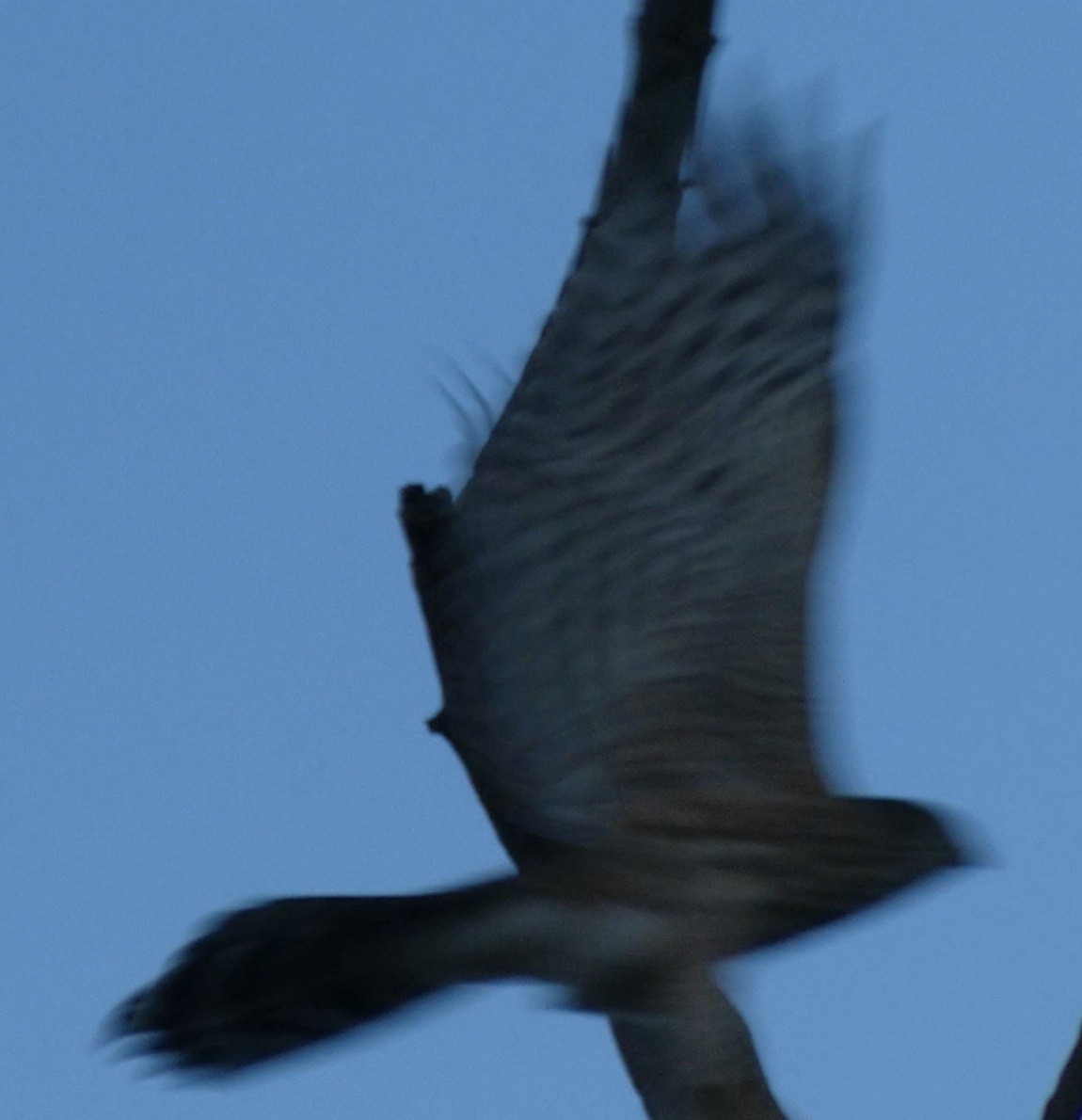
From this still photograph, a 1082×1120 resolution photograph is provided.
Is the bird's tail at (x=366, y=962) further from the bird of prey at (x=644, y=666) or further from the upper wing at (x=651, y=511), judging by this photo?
the upper wing at (x=651, y=511)

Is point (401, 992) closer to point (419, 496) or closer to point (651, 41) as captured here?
A: point (419, 496)

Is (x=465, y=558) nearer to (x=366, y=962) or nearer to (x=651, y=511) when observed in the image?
(x=651, y=511)

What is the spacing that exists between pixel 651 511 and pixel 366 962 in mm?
758

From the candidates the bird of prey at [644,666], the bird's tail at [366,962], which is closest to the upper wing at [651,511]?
the bird of prey at [644,666]

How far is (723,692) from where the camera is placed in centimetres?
204

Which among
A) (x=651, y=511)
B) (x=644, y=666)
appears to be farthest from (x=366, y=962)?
(x=651, y=511)

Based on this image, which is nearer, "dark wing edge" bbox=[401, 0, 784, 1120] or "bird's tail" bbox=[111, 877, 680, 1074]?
"bird's tail" bbox=[111, 877, 680, 1074]

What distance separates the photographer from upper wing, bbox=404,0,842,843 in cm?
185

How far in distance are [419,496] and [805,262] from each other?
26.5 inches

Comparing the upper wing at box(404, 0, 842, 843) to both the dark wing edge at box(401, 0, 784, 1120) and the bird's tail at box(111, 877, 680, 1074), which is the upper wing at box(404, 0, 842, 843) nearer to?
the dark wing edge at box(401, 0, 784, 1120)


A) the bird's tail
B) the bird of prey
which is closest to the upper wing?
the bird of prey

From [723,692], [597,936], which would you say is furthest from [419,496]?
[597,936]

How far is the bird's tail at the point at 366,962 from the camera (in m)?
1.53

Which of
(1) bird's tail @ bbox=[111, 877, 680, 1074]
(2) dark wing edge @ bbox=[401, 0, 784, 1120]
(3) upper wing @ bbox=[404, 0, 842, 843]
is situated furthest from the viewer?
(3) upper wing @ bbox=[404, 0, 842, 843]
